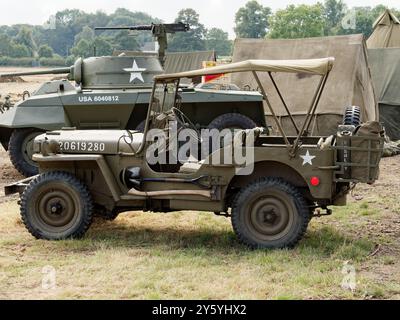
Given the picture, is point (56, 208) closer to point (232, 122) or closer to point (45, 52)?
point (232, 122)

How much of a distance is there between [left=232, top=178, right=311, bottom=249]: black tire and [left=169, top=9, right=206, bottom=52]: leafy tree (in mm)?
63233

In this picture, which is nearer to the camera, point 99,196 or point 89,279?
point 89,279

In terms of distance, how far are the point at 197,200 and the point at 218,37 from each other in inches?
3731

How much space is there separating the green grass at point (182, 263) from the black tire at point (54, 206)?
0.14m

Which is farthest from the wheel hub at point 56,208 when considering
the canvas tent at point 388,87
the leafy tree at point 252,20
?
the leafy tree at point 252,20

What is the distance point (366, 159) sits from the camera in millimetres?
6594

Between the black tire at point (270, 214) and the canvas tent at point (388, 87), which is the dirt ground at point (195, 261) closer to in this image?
the black tire at point (270, 214)

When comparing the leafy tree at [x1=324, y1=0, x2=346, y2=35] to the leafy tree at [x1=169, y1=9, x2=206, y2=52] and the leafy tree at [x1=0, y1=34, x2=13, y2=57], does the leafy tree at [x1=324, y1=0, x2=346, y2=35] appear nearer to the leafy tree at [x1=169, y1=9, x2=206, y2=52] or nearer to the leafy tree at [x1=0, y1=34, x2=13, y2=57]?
the leafy tree at [x1=169, y1=9, x2=206, y2=52]

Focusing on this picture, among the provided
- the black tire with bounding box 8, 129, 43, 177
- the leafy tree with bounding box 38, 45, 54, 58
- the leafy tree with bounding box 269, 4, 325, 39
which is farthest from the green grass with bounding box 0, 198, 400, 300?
the leafy tree with bounding box 38, 45, 54, 58

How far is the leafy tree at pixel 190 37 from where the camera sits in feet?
230

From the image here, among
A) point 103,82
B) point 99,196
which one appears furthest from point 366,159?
point 103,82

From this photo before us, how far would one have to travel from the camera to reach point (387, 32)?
20.0m

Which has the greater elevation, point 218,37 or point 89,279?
point 218,37

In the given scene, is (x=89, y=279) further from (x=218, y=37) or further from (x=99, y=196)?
(x=218, y=37)
